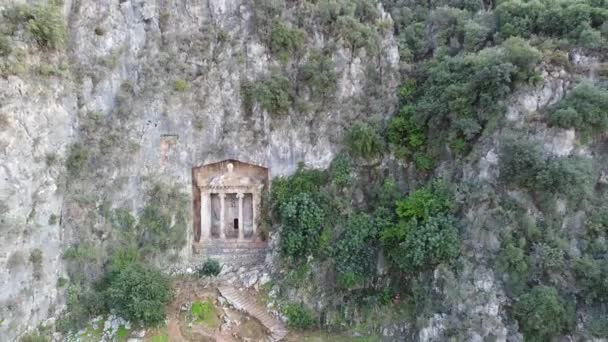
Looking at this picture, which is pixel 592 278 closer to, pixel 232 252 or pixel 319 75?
pixel 319 75

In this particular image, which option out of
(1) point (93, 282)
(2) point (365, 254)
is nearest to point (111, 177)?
(1) point (93, 282)

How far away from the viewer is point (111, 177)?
2298 cm

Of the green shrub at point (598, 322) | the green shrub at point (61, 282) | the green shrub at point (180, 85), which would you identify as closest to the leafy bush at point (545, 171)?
the green shrub at point (598, 322)

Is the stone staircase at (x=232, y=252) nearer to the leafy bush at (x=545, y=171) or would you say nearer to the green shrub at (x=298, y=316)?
the green shrub at (x=298, y=316)

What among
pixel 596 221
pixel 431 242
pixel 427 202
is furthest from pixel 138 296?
pixel 596 221

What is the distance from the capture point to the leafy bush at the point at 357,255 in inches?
845

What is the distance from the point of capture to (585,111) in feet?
59.3

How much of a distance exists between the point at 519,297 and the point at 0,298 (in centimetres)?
2182

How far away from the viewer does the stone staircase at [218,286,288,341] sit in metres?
21.3

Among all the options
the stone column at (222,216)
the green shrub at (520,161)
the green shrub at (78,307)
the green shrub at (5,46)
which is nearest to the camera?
the green shrub at (520,161)

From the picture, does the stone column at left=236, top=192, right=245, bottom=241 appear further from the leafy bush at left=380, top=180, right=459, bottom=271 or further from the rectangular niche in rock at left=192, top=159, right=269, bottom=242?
the leafy bush at left=380, top=180, right=459, bottom=271

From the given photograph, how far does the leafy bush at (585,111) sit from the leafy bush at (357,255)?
958 cm

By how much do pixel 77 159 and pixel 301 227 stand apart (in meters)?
11.9

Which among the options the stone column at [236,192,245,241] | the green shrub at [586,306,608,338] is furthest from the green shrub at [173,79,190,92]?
the green shrub at [586,306,608,338]
